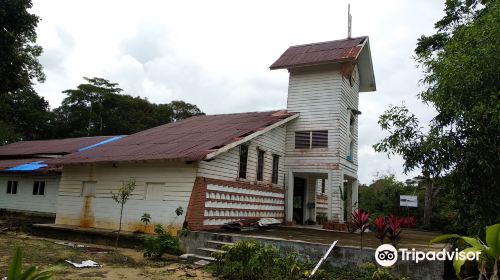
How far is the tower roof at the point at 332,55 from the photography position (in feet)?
60.9

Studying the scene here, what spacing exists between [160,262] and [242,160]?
18.6 ft

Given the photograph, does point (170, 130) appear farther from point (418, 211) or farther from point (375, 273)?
point (418, 211)

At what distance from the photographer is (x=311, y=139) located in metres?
18.6

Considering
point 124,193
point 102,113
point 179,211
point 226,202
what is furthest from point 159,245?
point 102,113

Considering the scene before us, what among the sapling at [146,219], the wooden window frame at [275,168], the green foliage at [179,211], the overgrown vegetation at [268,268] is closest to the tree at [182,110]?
the wooden window frame at [275,168]

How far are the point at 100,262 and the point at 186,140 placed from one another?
593cm

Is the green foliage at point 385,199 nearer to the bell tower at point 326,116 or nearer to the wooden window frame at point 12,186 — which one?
the bell tower at point 326,116

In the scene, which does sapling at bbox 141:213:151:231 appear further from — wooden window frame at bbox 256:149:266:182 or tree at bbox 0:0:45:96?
tree at bbox 0:0:45:96

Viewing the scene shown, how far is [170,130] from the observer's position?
19.1m

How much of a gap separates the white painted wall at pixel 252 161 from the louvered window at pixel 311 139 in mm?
716

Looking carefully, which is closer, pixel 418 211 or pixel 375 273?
pixel 375 273

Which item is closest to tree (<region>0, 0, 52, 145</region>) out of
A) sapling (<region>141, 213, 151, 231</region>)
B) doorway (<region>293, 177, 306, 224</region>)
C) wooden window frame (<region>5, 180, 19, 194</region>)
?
wooden window frame (<region>5, 180, 19, 194</region>)

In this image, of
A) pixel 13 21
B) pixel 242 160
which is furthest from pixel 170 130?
pixel 13 21

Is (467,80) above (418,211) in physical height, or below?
above
